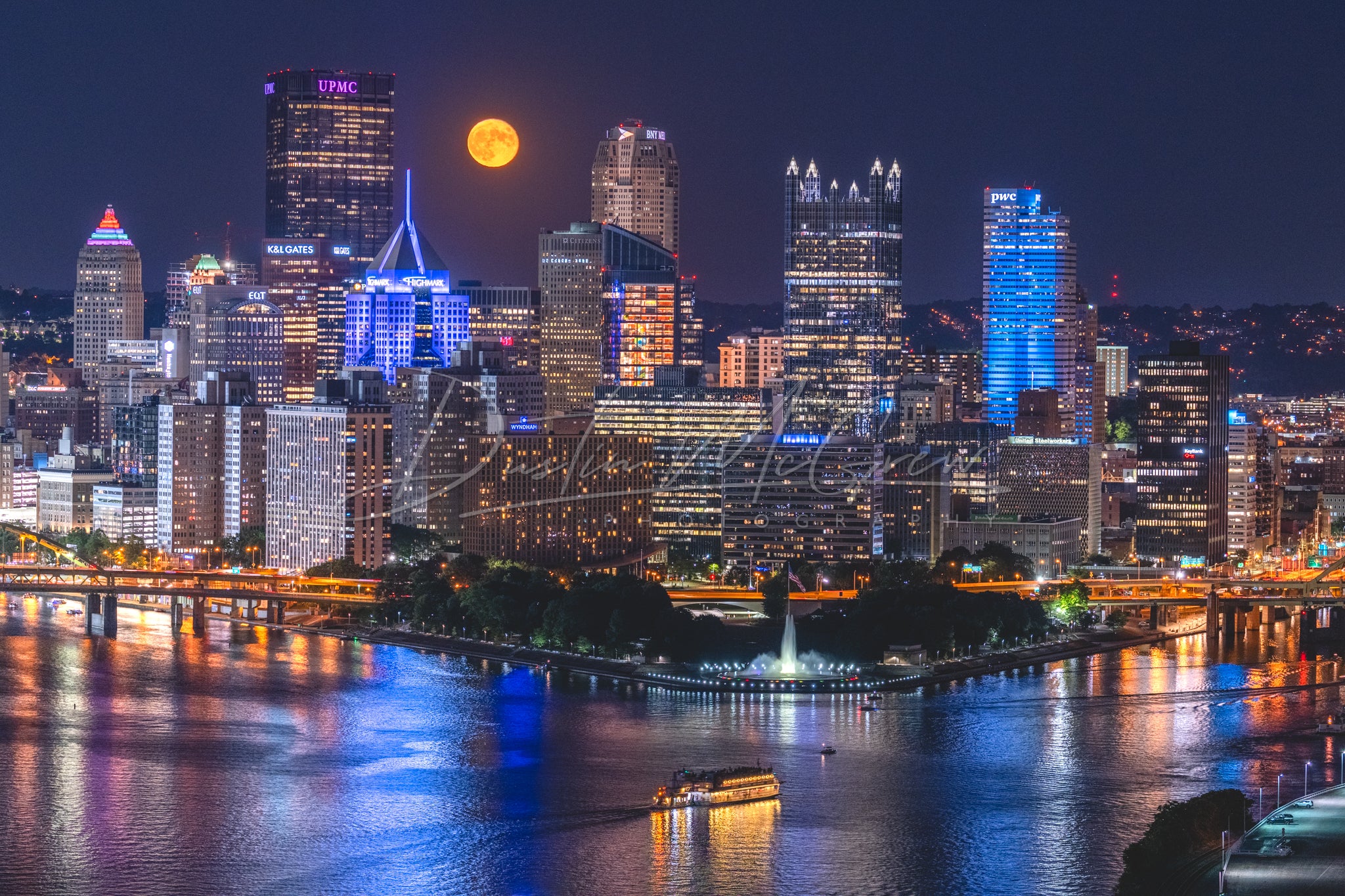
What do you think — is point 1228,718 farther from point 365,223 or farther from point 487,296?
point 365,223

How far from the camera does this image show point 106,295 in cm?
9231

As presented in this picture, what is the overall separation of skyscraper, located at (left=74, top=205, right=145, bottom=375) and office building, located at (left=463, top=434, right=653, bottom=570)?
41124 millimetres

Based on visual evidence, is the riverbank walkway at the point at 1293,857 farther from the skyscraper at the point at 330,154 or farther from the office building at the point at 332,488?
Answer: the skyscraper at the point at 330,154

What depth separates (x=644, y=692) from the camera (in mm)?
38469

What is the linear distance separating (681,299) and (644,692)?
38.9 m

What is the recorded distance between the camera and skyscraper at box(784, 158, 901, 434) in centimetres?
6612

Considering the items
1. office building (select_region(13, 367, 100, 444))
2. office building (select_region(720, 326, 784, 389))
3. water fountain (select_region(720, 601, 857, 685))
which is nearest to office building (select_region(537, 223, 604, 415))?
office building (select_region(720, 326, 784, 389))

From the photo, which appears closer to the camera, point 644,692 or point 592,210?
point 644,692

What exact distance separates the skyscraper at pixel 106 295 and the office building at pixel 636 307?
83.5 feet

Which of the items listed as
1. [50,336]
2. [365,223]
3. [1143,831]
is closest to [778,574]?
[1143,831]

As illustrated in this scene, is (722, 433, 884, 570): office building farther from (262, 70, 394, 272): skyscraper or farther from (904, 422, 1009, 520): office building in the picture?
(262, 70, 394, 272): skyscraper

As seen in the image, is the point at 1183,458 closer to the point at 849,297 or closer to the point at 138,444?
the point at 849,297

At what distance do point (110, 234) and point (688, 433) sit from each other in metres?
36.2

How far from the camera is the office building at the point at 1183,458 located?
184 ft
